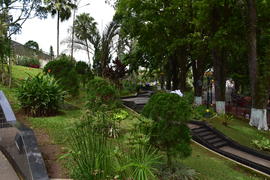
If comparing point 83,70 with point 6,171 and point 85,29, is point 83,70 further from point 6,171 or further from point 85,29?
point 6,171

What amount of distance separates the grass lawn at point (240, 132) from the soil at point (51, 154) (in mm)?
9547

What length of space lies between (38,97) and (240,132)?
10.7 meters

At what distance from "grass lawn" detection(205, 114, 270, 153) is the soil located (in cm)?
955

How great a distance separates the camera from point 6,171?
470 cm

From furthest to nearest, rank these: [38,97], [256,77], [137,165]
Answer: [256,77]
[38,97]
[137,165]

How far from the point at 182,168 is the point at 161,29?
14.2 metres

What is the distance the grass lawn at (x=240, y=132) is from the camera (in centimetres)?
1238

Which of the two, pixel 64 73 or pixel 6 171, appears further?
pixel 64 73

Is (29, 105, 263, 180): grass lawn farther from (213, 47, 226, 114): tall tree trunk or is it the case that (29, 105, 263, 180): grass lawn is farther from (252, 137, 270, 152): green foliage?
(213, 47, 226, 114): tall tree trunk

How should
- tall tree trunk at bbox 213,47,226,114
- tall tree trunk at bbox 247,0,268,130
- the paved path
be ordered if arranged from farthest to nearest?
tall tree trunk at bbox 213,47,226,114, tall tree trunk at bbox 247,0,268,130, the paved path

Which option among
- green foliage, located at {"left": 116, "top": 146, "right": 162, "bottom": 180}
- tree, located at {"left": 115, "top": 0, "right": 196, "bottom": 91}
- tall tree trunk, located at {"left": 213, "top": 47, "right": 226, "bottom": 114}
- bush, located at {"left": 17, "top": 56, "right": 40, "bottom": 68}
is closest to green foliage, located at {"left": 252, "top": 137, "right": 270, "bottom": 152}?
tall tree trunk, located at {"left": 213, "top": 47, "right": 226, "bottom": 114}

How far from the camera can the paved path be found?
4.45 metres

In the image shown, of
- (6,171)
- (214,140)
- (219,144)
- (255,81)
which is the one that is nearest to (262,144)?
(219,144)

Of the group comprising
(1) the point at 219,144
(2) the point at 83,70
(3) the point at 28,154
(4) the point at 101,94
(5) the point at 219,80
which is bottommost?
(1) the point at 219,144
